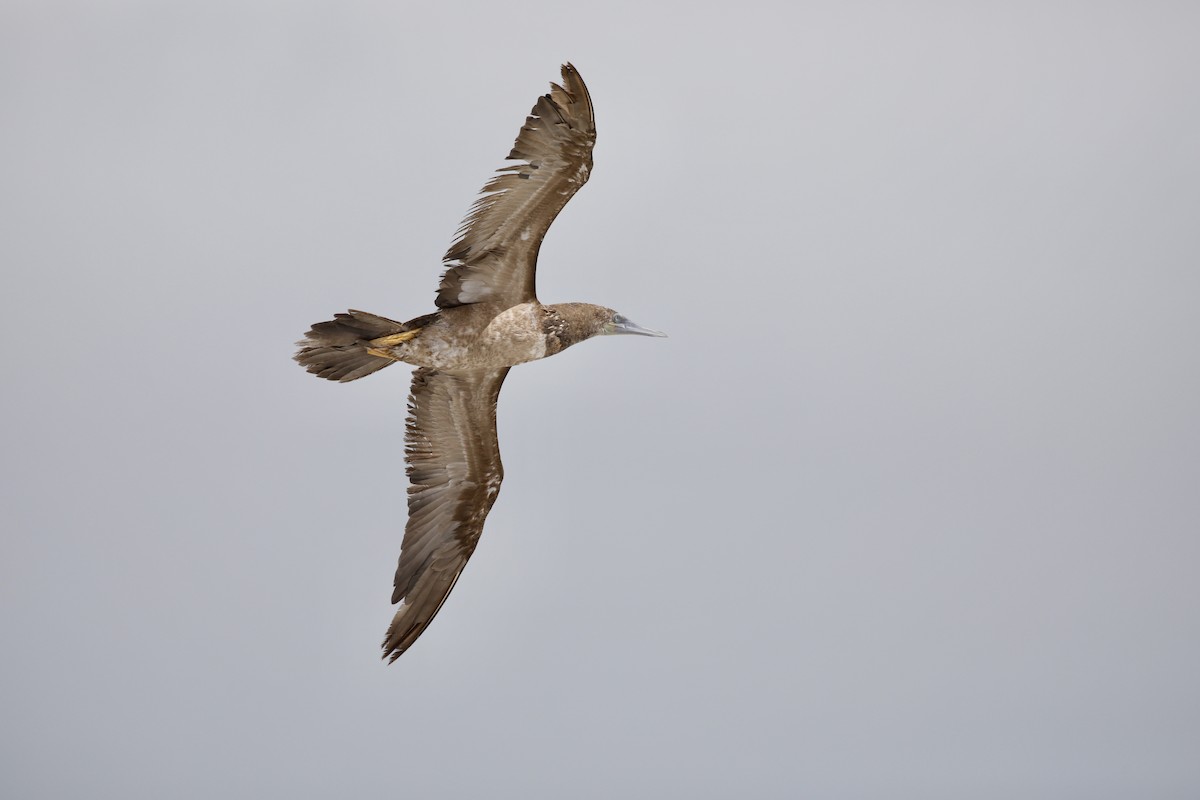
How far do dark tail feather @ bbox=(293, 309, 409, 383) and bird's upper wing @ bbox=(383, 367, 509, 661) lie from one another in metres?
0.80

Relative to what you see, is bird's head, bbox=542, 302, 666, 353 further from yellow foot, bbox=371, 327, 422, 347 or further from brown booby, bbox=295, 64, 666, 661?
yellow foot, bbox=371, 327, 422, 347

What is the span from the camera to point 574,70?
12125mm

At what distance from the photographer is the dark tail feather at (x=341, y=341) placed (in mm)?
13539

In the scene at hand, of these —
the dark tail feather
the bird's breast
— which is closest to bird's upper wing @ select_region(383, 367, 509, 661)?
the bird's breast

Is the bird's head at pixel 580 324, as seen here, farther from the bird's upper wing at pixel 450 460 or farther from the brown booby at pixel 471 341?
the bird's upper wing at pixel 450 460

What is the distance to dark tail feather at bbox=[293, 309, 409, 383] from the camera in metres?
13.5

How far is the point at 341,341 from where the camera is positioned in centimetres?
1359

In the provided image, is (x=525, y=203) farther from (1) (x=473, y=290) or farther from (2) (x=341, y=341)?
(2) (x=341, y=341)

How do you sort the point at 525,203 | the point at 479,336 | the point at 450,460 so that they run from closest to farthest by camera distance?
1. the point at 525,203
2. the point at 479,336
3. the point at 450,460

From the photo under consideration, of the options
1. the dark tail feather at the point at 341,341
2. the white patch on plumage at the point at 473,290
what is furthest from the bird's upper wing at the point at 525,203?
the dark tail feather at the point at 341,341

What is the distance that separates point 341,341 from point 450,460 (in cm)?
165

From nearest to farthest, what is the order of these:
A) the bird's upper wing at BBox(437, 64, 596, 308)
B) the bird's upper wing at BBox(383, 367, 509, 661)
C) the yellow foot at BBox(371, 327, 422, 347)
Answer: the bird's upper wing at BBox(437, 64, 596, 308)
the yellow foot at BBox(371, 327, 422, 347)
the bird's upper wing at BBox(383, 367, 509, 661)

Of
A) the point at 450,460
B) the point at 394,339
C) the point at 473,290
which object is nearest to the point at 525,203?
the point at 473,290

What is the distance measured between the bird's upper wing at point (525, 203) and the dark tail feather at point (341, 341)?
0.61 m
